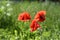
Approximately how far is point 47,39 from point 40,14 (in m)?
0.42

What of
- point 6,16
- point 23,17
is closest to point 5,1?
point 6,16

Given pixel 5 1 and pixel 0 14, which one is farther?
pixel 5 1

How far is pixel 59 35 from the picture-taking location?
2770 mm

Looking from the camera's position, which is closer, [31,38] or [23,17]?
[31,38]

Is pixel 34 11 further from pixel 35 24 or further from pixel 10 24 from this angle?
pixel 35 24

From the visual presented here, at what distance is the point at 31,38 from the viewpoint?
2.76 metres

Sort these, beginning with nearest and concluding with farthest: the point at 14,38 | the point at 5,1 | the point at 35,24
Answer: the point at 14,38
the point at 35,24
the point at 5,1

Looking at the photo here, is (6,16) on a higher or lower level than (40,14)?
lower

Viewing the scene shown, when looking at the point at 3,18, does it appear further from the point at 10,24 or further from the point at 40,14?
the point at 40,14

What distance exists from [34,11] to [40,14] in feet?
6.38

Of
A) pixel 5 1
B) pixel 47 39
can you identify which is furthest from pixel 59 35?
pixel 5 1

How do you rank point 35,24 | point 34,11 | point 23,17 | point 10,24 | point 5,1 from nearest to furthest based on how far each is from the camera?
point 35,24 < point 23,17 < point 10,24 < point 5,1 < point 34,11

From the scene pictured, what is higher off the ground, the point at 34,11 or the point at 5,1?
the point at 5,1

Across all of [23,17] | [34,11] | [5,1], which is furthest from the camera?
[34,11]
